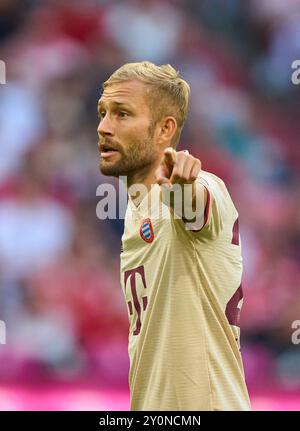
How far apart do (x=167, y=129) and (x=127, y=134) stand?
0.39ft

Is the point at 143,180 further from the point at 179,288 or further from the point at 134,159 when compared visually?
the point at 179,288

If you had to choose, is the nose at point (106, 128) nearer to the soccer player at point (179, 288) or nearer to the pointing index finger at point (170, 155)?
the soccer player at point (179, 288)

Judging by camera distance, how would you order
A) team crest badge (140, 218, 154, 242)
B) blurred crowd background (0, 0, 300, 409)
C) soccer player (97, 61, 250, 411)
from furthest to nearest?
blurred crowd background (0, 0, 300, 409) < team crest badge (140, 218, 154, 242) < soccer player (97, 61, 250, 411)

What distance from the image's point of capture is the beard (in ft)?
6.40

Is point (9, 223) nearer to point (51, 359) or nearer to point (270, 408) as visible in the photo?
point (51, 359)

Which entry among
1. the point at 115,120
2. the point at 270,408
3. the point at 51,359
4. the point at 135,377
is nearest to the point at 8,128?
the point at 51,359

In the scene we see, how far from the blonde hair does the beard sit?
70 mm

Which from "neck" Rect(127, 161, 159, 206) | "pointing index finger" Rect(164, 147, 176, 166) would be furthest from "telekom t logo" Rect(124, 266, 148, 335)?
"pointing index finger" Rect(164, 147, 176, 166)

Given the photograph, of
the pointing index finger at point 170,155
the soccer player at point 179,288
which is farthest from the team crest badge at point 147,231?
the pointing index finger at point 170,155

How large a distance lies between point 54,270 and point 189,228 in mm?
2524

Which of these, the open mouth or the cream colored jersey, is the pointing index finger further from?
A: the open mouth

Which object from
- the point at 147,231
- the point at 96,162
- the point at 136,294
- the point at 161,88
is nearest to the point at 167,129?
the point at 161,88

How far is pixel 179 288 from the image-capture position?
5.77ft

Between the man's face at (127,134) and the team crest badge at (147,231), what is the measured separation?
17 cm
